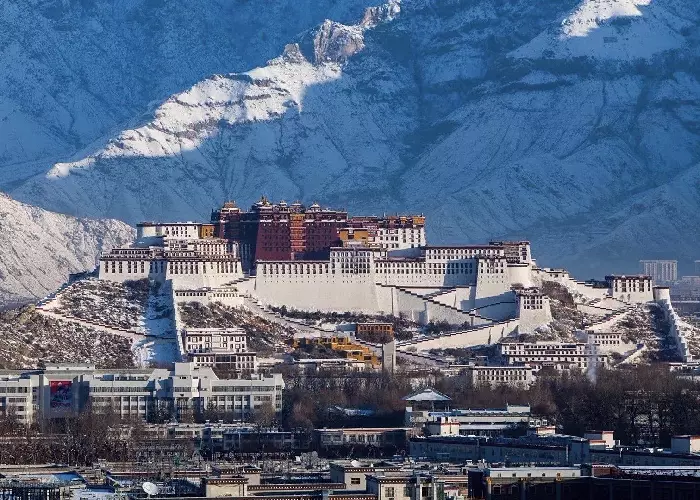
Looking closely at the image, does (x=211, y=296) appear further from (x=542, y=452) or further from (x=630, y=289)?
(x=542, y=452)

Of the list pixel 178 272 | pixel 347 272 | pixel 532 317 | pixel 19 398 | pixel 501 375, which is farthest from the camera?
pixel 347 272

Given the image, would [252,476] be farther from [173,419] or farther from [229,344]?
[229,344]

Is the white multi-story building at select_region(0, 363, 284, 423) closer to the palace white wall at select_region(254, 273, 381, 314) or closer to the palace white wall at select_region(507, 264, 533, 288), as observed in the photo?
the palace white wall at select_region(254, 273, 381, 314)

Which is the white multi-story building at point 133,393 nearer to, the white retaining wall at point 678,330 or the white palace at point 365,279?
the white palace at point 365,279

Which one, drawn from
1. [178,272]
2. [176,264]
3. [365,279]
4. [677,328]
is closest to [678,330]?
[677,328]

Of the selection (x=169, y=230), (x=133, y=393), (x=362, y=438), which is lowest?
(x=362, y=438)

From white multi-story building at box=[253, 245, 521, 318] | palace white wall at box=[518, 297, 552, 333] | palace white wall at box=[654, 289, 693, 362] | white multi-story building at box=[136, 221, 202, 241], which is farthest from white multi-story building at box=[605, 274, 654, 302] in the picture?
white multi-story building at box=[136, 221, 202, 241]

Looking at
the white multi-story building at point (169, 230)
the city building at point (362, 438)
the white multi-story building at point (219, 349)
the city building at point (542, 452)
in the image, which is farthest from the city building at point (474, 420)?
the white multi-story building at point (169, 230)
